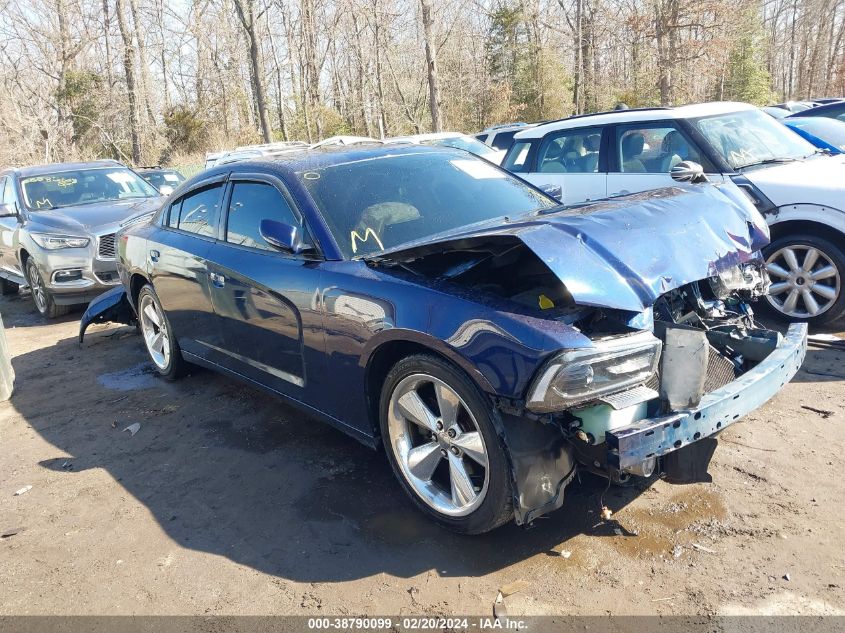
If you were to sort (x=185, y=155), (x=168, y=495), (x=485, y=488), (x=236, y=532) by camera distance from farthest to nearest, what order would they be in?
(x=185, y=155)
(x=168, y=495)
(x=236, y=532)
(x=485, y=488)

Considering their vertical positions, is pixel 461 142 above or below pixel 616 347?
above

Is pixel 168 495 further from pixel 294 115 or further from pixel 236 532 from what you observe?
pixel 294 115

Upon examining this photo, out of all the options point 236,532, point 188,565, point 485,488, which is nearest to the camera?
point 485,488

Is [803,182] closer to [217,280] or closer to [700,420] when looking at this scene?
[700,420]

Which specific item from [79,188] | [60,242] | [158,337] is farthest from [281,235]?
[79,188]

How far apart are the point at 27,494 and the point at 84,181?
22.0ft

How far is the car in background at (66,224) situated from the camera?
821 cm

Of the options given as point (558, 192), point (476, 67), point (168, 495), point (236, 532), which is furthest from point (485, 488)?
point (476, 67)

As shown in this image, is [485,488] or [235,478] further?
[235,478]

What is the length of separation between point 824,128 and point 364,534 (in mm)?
9237

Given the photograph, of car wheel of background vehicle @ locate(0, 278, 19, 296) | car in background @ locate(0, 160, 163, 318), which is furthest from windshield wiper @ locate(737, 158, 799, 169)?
car wheel of background vehicle @ locate(0, 278, 19, 296)

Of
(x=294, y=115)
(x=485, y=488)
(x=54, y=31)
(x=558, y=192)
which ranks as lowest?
(x=485, y=488)

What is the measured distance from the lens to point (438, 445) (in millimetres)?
3072

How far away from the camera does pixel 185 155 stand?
115ft
